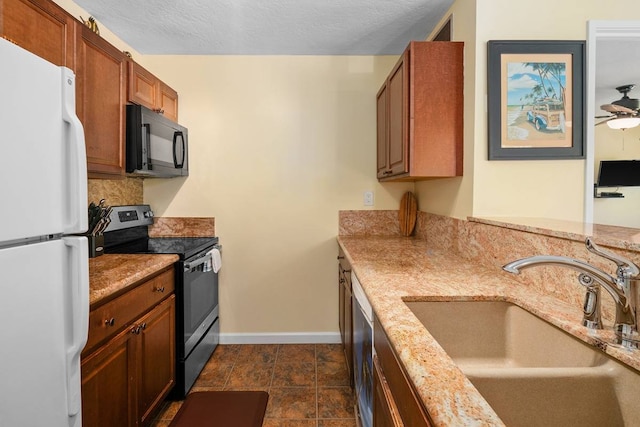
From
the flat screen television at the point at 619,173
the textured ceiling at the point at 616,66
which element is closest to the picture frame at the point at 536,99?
the textured ceiling at the point at 616,66

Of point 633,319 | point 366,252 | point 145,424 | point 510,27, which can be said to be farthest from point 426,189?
point 145,424

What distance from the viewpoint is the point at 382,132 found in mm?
2598

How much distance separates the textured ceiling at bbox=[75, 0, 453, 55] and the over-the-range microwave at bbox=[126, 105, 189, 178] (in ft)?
2.07

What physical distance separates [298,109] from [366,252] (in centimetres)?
140

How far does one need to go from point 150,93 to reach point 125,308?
5.01 feet

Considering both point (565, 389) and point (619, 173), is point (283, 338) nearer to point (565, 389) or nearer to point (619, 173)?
point (565, 389)

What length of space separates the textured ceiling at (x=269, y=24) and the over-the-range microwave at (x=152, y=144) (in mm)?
632

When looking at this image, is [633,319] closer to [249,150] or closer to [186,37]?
→ [249,150]

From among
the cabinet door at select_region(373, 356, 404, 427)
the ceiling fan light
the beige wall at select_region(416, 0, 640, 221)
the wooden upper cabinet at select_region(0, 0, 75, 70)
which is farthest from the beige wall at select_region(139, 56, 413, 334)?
the ceiling fan light

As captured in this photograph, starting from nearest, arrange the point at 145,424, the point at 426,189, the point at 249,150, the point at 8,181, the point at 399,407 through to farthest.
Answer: the point at 8,181 < the point at 399,407 < the point at 145,424 < the point at 426,189 < the point at 249,150

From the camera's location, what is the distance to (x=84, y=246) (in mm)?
982

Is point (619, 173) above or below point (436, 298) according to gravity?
above

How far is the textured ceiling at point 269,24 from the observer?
2086mm

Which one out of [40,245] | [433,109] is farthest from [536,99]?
[40,245]
